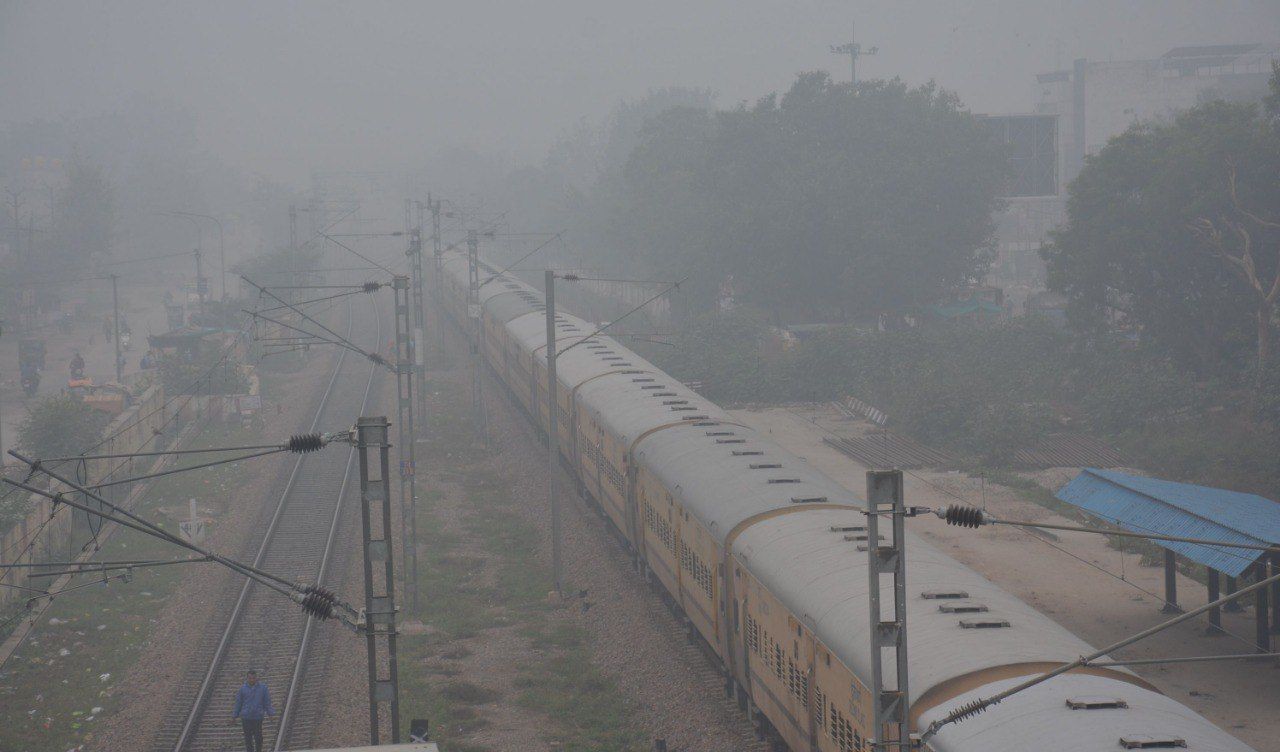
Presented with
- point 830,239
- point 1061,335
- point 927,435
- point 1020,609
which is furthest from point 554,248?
point 1020,609

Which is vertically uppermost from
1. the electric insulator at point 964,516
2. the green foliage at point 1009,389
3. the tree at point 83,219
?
the tree at point 83,219

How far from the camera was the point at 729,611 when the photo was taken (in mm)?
19625

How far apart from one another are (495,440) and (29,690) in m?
23.3

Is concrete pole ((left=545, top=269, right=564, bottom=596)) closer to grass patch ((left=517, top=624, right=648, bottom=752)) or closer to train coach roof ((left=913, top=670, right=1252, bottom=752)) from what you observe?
grass patch ((left=517, top=624, right=648, bottom=752))

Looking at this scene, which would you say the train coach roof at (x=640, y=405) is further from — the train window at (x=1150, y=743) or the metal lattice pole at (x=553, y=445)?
the train window at (x=1150, y=743)

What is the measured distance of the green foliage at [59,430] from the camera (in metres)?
37.5

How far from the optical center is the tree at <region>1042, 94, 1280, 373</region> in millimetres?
46656

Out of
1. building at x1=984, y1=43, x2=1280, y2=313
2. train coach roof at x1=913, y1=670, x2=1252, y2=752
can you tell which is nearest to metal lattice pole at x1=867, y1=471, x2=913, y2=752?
train coach roof at x1=913, y1=670, x2=1252, y2=752

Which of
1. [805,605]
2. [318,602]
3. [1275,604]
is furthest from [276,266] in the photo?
[805,605]

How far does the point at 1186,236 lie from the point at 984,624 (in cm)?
4007

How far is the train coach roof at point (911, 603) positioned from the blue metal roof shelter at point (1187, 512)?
280 inches

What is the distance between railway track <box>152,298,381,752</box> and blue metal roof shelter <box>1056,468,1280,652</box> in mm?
16228

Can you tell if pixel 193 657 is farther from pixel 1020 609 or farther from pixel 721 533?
pixel 1020 609

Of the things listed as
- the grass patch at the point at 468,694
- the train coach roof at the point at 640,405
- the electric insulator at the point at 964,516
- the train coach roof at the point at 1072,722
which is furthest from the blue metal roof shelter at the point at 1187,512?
the grass patch at the point at 468,694
